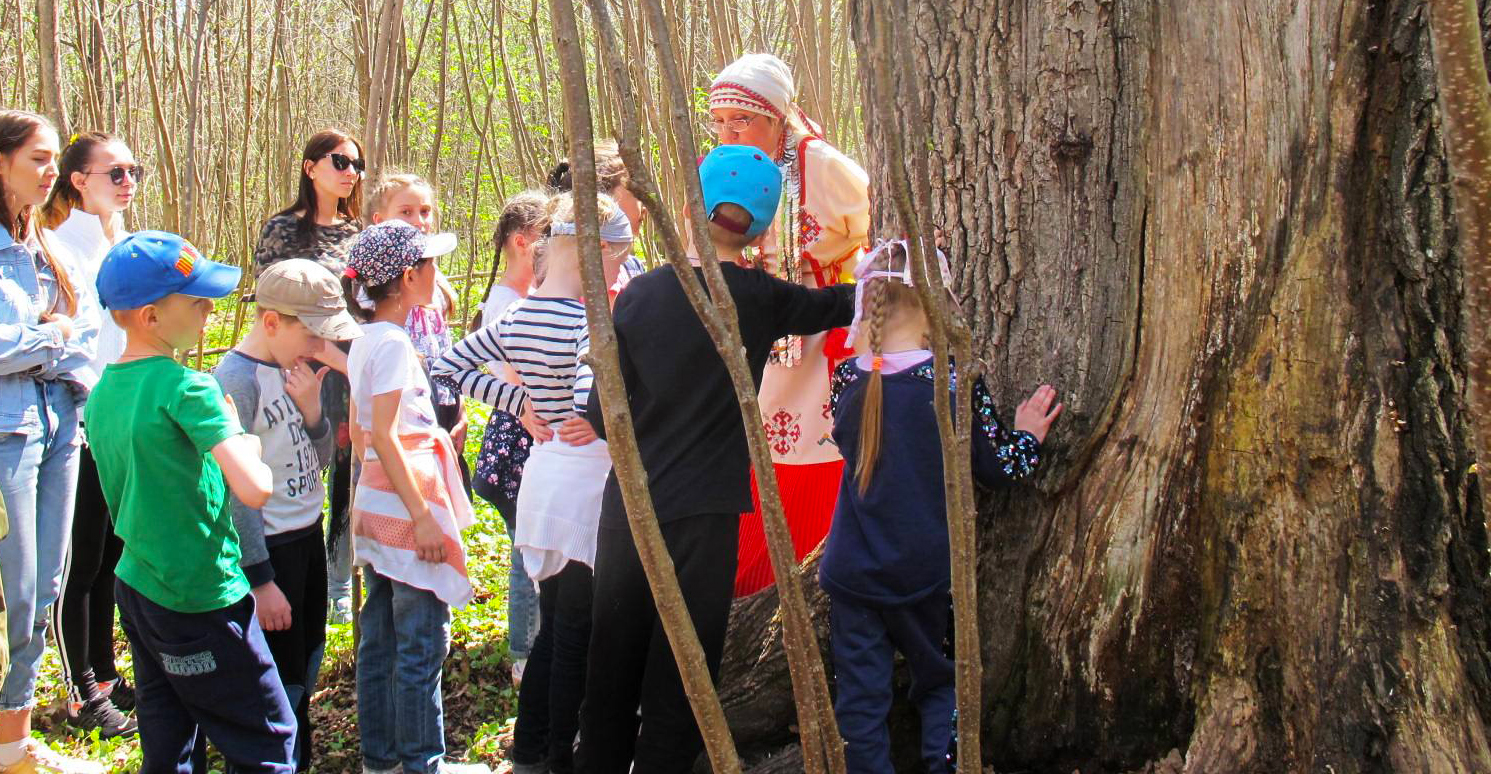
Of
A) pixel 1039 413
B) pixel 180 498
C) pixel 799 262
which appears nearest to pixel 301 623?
pixel 180 498

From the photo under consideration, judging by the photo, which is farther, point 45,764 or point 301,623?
point 45,764

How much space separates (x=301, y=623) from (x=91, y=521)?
1.07 meters

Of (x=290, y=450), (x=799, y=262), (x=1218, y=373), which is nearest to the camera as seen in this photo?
(x=1218, y=373)

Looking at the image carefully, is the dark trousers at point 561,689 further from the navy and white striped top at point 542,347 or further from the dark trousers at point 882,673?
the dark trousers at point 882,673

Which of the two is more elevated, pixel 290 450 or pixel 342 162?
pixel 342 162

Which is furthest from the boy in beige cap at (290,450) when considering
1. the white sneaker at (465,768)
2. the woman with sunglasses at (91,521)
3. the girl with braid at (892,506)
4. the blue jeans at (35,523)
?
the girl with braid at (892,506)

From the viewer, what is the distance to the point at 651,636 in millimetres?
2367

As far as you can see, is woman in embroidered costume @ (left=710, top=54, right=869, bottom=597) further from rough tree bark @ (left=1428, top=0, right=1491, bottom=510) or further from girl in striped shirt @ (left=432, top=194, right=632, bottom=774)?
rough tree bark @ (left=1428, top=0, right=1491, bottom=510)

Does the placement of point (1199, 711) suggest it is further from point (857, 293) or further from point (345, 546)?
point (345, 546)

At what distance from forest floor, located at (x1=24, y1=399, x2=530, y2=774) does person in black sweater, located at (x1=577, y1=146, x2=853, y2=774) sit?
0.92m

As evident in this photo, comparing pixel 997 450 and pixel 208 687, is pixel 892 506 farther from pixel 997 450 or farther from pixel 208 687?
pixel 208 687

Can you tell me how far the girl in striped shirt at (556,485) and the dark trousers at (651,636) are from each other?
28 cm

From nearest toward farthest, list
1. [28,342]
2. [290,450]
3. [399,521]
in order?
[399,521] < [290,450] < [28,342]

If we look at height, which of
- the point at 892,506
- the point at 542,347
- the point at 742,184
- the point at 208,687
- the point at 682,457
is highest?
the point at 742,184
